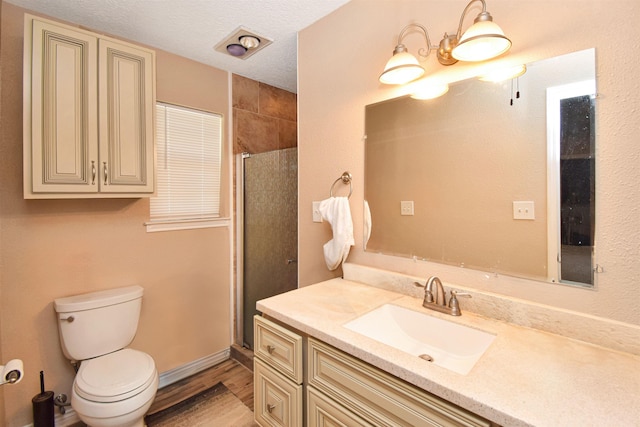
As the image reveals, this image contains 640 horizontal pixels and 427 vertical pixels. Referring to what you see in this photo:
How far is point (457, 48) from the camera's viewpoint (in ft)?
3.81

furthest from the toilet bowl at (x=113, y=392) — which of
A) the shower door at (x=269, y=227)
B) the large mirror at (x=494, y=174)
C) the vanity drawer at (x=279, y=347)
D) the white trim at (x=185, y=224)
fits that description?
the large mirror at (x=494, y=174)

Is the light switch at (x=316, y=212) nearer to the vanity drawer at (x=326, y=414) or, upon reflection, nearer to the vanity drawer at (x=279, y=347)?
the vanity drawer at (x=279, y=347)

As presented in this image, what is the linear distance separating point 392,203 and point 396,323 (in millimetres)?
567

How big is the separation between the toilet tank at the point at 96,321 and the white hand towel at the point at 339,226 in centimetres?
129

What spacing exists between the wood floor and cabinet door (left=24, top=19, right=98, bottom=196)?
143 cm

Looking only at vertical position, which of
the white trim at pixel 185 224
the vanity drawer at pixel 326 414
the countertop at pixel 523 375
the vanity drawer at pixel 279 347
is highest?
the white trim at pixel 185 224

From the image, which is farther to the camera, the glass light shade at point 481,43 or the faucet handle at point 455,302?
the faucet handle at point 455,302

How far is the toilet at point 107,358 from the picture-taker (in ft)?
4.73

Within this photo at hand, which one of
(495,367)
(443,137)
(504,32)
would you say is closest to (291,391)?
(495,367)

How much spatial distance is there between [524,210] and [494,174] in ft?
0.56

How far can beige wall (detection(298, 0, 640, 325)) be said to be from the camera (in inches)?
36.2

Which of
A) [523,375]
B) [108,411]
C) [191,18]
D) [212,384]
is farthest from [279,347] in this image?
[191,18]

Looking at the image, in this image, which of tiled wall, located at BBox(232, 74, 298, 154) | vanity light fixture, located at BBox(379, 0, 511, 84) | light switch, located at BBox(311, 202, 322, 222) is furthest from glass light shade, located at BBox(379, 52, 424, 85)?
tiled wall, located at BBox(232, 74, 298, 154)

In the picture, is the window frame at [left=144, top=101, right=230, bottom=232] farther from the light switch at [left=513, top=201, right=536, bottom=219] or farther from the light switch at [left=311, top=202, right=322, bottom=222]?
the light switch at [left=513, top=201, right=536, bottom=219]
